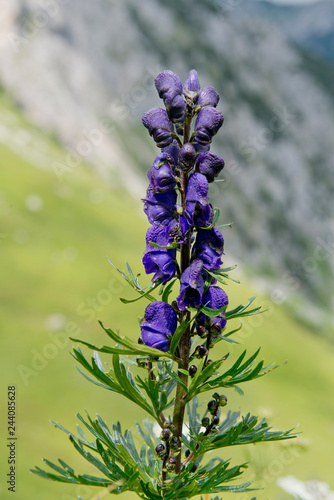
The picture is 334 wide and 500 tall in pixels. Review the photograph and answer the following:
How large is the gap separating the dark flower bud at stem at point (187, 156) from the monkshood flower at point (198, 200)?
0.19 feet

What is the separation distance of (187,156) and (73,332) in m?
12.6

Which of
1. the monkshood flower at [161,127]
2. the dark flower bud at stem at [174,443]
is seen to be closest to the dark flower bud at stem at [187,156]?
the monkshood flower at [161,127]

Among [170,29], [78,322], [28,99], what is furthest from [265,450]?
[170,29]

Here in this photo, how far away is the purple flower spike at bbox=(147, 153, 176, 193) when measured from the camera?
99.4 inches

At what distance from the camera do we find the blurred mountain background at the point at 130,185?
13.9 metres

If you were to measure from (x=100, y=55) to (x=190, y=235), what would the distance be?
5057 cm

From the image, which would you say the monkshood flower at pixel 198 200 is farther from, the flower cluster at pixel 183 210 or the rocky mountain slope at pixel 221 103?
the rocky mountain slope at pixel 221 103

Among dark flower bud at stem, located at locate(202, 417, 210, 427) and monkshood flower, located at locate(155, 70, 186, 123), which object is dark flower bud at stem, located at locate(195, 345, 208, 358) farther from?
monkshood flower, located at locate(155, 70, 186, 123)

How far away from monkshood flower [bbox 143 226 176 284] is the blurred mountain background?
11.1 feet

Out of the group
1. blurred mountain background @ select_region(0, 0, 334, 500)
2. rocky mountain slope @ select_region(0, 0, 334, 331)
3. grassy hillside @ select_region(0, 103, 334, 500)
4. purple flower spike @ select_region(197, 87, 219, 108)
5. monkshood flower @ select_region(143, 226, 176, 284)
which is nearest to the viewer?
monkshood flower @ select_region(143, 226, 176, 284)

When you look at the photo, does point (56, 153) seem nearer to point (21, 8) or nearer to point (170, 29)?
point (21, 8)

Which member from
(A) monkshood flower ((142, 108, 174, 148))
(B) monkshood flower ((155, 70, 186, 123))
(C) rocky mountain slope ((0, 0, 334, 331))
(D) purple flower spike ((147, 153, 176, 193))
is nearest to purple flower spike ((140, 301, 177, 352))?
(D) purple flower spike ((147, 153, 176, 193))

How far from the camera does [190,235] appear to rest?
2.57 m

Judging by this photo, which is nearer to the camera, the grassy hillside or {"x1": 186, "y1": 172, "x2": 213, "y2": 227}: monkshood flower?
{"x1": 186, "y1": 172, "x2": 213, "y2": 227}: monkshood flower
